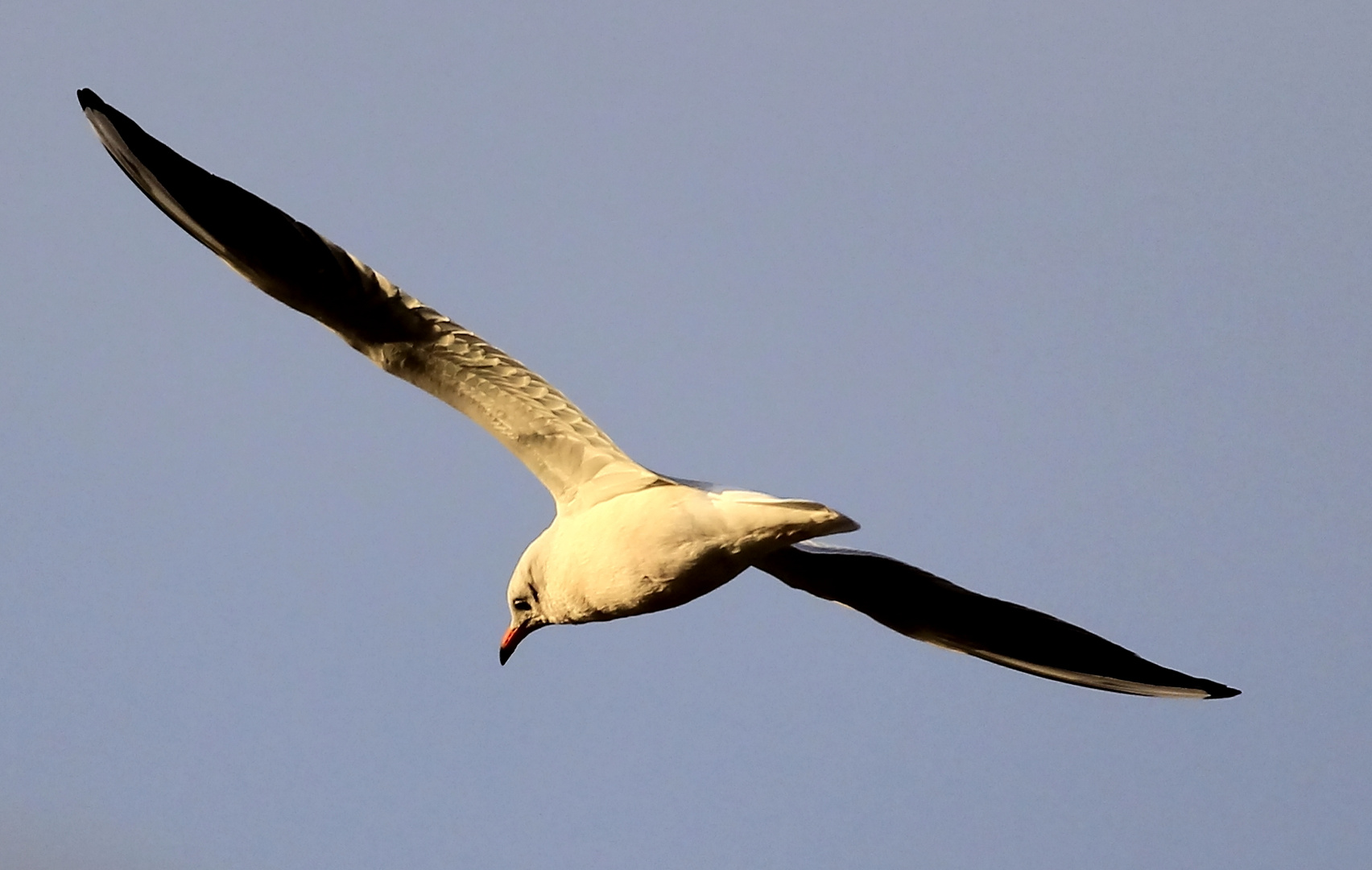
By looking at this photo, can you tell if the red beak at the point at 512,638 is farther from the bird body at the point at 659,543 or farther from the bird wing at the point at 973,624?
the bird wing at the point at 973,624

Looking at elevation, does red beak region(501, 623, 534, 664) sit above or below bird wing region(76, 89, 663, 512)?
below

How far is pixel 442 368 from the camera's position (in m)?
4.64

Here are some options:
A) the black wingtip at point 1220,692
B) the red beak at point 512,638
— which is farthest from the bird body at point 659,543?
the black wingtip at point 1220,692

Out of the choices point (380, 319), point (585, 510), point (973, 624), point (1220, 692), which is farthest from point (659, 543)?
point (1220, 692)

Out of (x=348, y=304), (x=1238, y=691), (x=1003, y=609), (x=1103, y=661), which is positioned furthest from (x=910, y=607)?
(x=348, y=304)

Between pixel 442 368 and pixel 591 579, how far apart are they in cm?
75

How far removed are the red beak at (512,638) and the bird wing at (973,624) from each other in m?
0.81

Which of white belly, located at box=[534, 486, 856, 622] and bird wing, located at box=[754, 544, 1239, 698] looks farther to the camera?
bird wing, located at box=[754, 544, 1239, 698]

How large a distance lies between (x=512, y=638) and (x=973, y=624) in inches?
60.7

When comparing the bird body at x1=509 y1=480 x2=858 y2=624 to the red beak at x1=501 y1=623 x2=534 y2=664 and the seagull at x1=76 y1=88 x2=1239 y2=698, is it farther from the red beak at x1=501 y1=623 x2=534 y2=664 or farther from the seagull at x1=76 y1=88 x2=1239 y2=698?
the red beak at x1=501 y1=623 x2=534 y2=664

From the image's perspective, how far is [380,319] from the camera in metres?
4.48

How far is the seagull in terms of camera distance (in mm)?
4273

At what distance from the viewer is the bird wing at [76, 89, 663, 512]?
4.25 m

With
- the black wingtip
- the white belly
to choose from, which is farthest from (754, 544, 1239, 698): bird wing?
the white belly
